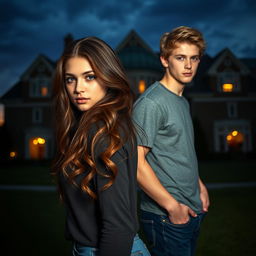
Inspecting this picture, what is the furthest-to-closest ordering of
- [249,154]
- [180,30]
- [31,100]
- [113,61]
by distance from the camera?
[31,100] < [249,154] < [180,30] < [113,61]

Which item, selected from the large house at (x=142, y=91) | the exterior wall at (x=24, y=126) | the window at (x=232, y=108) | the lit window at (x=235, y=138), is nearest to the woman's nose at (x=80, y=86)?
the large house at (x=142, y=91)

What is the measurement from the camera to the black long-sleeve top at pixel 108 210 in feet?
4.96

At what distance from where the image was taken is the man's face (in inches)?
106

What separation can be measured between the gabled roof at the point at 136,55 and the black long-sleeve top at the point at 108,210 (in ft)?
93.1

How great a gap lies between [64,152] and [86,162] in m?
0.30

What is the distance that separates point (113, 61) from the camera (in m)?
1.81

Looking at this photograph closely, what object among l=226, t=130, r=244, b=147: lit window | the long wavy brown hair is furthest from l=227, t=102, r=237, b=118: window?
the long wavy brown hair

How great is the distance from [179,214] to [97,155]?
111 centimetres

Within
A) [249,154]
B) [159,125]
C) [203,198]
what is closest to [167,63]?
[159,125]

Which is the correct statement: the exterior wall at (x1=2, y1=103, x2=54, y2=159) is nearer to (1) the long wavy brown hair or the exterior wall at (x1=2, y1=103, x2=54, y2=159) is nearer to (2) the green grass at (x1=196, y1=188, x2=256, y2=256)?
(2) the green grass at (x1=196, y1=188, x2=256, y2=256)

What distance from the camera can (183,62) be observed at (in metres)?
2.70

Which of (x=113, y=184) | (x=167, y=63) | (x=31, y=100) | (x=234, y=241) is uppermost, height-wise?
(x=31, y=100)

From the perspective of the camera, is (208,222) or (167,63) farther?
(208,222)

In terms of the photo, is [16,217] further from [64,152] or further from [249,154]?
[249,154]
